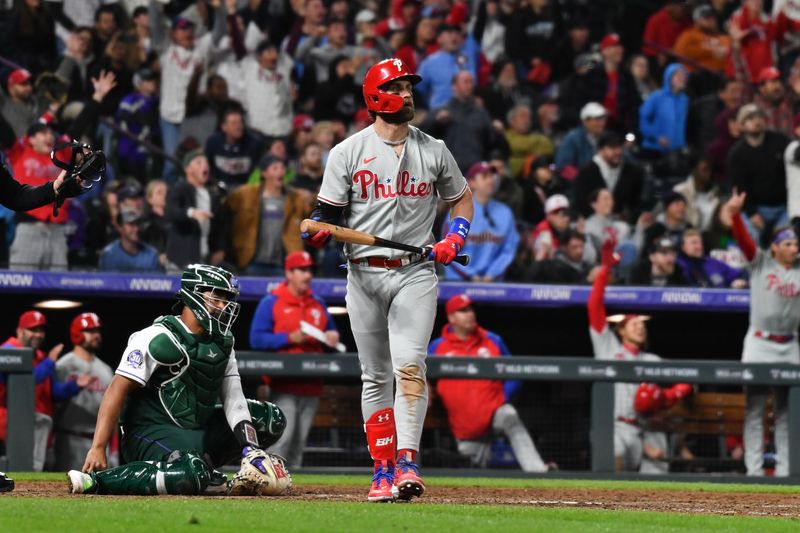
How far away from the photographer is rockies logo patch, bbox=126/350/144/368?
6.86 meters

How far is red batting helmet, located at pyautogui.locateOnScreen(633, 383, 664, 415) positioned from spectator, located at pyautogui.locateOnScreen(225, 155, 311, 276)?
328 cm

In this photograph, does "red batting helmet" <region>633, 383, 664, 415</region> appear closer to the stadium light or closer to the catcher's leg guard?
the stadium light

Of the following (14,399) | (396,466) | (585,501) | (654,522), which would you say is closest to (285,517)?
(396,466)

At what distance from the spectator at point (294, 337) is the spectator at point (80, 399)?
1166 millimetres

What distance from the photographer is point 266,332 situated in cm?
1082

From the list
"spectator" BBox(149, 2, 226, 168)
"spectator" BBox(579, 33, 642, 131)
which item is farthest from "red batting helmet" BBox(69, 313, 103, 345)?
"spectator" BBox(579, 33, 642, 131)

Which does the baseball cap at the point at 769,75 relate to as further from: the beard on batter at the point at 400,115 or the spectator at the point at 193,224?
the beard on batter at the point at 400,115

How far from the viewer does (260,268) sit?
1244 centimetres

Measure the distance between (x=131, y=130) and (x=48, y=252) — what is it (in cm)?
201

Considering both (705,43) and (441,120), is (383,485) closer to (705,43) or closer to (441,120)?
(441,120)

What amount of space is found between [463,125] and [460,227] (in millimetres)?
7029

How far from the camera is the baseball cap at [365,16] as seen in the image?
1553 centimetres

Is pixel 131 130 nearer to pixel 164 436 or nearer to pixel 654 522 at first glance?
pixel 164 436

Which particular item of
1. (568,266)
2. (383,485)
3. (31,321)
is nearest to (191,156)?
(31,321)
